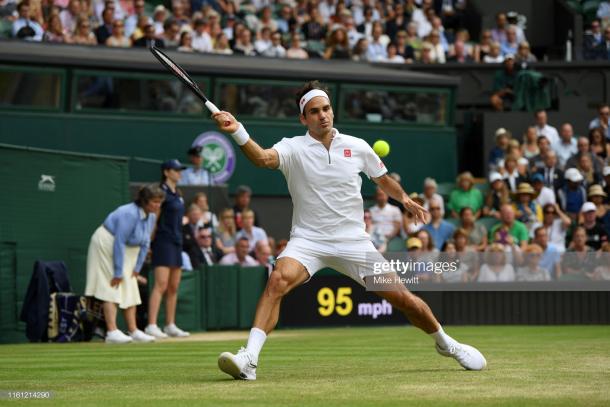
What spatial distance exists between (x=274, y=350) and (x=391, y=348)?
1.26 m

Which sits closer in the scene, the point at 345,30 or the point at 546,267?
the point at 546,267

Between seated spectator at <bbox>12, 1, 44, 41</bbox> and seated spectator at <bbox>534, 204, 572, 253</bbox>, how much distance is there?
9641mm

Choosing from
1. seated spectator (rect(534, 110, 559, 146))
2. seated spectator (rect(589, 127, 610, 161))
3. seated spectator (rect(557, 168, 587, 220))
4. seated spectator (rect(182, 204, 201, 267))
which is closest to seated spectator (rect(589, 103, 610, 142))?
seated spectator (rect(589, 127, 610, 161))

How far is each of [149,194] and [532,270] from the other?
7092 millimetres

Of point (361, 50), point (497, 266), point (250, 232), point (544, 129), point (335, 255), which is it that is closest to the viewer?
point (335, 255)

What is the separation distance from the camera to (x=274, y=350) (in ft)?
45.1

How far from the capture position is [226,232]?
20797 mm

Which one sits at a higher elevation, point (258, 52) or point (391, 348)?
point (258, 52)

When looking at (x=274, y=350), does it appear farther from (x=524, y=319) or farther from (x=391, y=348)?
(x=524, y=319)

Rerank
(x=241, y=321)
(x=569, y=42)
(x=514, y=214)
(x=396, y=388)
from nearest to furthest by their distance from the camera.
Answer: (x=396, y=388), (x=241, y=321), (x=514, y=214), (x=569, y=42)

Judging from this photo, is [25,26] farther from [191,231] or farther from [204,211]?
[191,231]

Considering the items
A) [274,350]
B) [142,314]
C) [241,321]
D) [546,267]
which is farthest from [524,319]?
[274,350]

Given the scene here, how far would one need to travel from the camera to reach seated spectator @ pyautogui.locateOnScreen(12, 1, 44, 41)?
2309 centimetres

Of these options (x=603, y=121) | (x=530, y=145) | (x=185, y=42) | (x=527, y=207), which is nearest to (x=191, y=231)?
(x=185, y=42)
